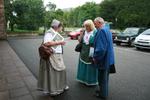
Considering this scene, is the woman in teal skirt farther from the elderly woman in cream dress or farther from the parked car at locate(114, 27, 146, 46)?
the parked car at locate(114, 27, 146, 46)

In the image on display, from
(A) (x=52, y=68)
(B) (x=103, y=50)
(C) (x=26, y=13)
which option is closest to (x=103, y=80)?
(B) (x=103, y=50)

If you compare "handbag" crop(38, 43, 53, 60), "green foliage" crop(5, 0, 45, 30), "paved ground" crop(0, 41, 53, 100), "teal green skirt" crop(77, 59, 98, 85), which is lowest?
"paved ground" crop(0, 41, 53, 100)

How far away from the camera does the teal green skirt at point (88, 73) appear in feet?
16.9

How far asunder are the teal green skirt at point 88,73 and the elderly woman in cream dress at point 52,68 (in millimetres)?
841

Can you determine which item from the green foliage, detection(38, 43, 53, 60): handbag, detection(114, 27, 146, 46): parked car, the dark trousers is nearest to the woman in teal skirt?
the dark trousers

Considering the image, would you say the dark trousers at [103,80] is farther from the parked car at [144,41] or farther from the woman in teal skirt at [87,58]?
the parked car at [144,41]

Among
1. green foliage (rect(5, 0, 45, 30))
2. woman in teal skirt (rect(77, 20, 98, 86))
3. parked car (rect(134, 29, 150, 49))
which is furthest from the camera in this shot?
green foliage (rect(5, 0, 45, 30))

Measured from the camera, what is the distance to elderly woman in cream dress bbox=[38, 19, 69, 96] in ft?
14.3

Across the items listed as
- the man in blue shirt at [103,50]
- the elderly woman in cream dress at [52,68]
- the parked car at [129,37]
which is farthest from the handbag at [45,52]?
the parked car at [129,37]

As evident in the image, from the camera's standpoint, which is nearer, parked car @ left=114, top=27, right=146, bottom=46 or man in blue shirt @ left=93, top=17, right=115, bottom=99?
man in blue shirt @ left=93, top=17, right=115, bottom=99

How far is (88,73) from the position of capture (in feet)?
17.0

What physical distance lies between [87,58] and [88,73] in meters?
0.40

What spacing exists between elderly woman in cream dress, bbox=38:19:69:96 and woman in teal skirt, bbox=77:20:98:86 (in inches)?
32.4

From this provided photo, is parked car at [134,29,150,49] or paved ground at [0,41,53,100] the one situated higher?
parked car at [134,29,150,49]
